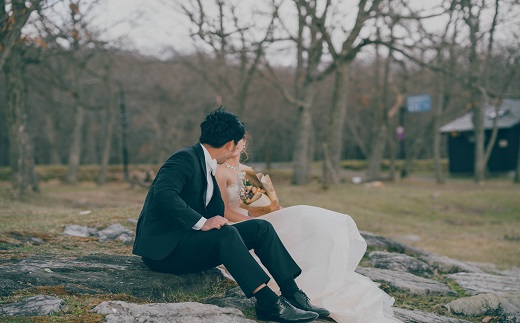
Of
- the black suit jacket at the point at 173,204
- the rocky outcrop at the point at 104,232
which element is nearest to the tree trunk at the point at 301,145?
the rocky outcrop at the point at 104,232

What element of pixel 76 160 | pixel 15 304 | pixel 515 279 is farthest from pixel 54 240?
pixel 76 160

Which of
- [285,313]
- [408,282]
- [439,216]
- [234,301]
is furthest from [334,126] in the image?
[285,313]

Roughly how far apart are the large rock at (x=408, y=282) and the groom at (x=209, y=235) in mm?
2370

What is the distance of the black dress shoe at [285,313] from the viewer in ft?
15.0

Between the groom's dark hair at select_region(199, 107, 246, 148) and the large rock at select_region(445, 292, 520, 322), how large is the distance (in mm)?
3177

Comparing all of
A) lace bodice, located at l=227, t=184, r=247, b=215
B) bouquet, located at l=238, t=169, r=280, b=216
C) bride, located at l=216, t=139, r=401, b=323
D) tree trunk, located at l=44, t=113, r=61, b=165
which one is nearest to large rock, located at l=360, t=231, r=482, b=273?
bride, located at l=216, t=139, r=401, b=323

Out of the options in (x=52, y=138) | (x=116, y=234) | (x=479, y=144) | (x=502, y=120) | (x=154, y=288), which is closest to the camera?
(x=154, y=288)

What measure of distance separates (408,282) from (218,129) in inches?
139

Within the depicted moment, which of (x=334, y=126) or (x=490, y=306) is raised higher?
(x=334, y=126)

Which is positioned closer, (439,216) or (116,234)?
(116,234)

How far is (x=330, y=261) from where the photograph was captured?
540cm

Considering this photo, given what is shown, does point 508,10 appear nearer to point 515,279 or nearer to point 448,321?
point 515,279

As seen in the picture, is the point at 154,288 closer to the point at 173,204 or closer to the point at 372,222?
the point at 173,204

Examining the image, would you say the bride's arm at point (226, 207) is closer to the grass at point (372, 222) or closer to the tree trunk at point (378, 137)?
the grass at point (372, 222)
